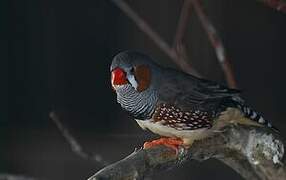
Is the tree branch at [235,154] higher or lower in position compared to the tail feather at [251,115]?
lower

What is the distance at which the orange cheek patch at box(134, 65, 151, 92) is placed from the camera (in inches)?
112

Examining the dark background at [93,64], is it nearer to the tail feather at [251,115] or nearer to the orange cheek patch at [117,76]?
the tail feather at [251,115]

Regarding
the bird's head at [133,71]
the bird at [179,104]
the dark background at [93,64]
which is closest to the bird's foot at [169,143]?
the bird at [179,104]

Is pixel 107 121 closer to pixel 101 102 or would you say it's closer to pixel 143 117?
pixel 101 102

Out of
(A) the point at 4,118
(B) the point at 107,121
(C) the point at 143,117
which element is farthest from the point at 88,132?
(C) the point at 143,117

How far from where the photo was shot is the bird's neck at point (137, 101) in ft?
9.34

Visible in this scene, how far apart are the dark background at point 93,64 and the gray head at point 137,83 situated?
3.56 ft

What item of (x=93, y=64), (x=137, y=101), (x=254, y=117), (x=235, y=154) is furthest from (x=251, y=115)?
(x=93, y=64)

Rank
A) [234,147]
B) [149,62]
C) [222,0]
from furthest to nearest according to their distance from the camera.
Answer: [222,0], [149,62], [234,147]

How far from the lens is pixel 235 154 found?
271cm

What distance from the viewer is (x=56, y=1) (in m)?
4.03

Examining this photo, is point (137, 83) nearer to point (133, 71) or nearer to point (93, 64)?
point (133, 71)

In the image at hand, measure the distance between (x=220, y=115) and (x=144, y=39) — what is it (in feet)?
4.04

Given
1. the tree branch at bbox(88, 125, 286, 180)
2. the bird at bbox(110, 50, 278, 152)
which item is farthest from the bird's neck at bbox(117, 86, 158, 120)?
the tree branch at bbox(88, 125, 286, 180)
